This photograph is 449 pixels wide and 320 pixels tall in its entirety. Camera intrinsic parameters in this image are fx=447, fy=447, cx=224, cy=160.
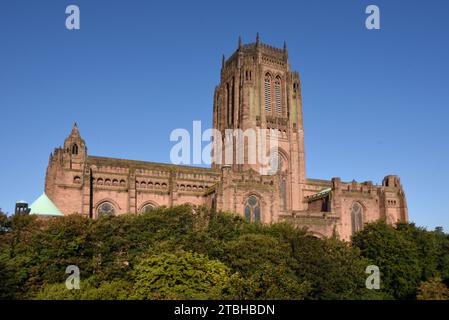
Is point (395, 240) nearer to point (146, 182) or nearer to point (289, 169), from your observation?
point (289, 169)

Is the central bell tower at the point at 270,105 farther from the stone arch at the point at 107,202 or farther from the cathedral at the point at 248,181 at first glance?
the stone arch at the point at 107,202

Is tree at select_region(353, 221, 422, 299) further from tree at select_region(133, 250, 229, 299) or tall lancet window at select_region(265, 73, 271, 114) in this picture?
tall lancet window at select_region(265, 73, 271, 114)

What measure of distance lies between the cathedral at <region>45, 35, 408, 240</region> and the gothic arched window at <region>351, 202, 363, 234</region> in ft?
0.45

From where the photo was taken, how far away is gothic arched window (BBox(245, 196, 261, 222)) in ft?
171

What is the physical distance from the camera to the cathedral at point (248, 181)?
52.6 meters

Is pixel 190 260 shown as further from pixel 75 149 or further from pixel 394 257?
pixel 75 149

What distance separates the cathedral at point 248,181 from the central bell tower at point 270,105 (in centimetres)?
16

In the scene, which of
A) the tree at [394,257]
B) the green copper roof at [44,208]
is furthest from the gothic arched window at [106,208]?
the tree at [394,257]

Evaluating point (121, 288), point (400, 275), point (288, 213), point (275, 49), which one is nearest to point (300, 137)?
point (275, 49)

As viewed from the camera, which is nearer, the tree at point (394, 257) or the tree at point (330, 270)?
the tree at point (330, 270)

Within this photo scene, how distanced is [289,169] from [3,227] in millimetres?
42292

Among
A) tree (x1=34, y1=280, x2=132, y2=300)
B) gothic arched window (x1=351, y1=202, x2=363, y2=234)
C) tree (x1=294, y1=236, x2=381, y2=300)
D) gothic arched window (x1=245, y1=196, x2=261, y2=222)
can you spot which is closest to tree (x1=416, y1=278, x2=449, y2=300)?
tree (x1=294, y1=236, x2=381, y2=300)

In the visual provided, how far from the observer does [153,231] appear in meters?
39.9

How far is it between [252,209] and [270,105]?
24.3 metres
